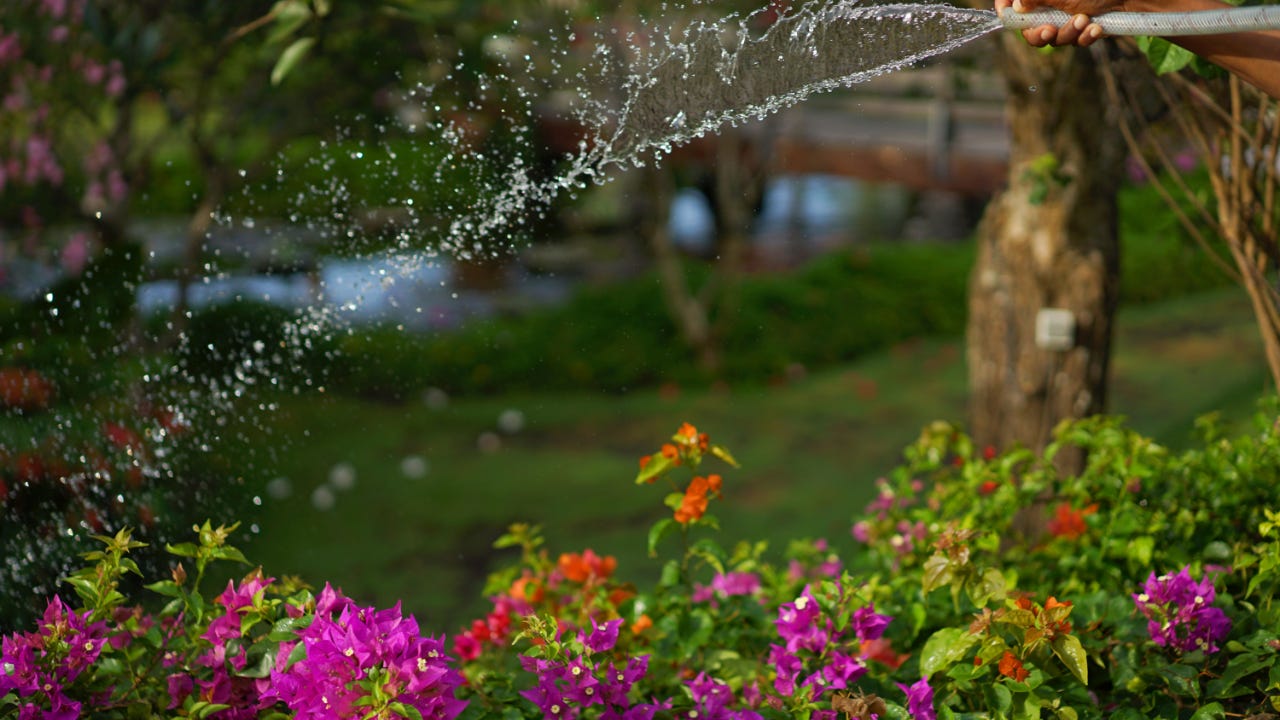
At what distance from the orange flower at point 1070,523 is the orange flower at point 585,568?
34.1 inches

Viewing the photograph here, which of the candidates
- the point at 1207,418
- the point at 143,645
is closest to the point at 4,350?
the point at 143,645

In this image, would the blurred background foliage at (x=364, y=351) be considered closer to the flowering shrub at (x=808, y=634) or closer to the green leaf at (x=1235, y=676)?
the flowering shrub at (x=808, y=634)

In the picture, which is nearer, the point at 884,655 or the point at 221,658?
the point at 221,658

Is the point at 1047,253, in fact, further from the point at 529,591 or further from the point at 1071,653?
the point at 1071,653

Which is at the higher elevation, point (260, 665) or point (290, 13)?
point (290, 13)

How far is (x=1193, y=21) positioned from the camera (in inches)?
61.9

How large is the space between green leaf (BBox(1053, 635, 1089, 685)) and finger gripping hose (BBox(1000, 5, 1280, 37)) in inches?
30.7

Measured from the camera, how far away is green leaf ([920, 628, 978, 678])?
5.66 feet

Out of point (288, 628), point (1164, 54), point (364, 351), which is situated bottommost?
point (364, 351)

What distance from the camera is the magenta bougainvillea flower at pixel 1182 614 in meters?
1.82

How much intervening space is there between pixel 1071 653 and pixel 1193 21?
815 mm

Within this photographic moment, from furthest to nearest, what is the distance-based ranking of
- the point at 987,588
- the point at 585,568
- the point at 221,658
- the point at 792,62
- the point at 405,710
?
the point at 792,62 → the point at 585,568 → the point at 987,588 → the point at 221,658 → the point at 405,710

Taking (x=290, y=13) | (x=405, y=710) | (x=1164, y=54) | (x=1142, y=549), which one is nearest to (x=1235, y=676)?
(x=1142, y=549)

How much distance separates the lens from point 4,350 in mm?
4445
